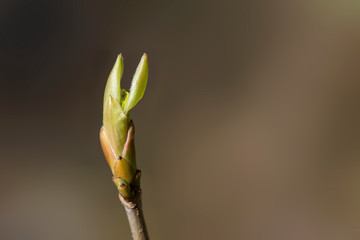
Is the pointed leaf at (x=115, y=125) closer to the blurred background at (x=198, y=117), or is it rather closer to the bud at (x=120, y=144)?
the bud at (x=120, y=144)

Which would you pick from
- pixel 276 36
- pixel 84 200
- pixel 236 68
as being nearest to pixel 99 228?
pixel 84 200

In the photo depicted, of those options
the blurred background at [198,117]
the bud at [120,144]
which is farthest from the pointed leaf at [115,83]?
the blurred background at [198,117]

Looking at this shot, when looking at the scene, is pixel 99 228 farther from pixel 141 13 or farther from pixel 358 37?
pixel 358 37

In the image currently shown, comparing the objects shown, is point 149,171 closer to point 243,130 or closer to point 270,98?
point 243,130

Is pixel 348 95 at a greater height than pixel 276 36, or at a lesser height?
lesser

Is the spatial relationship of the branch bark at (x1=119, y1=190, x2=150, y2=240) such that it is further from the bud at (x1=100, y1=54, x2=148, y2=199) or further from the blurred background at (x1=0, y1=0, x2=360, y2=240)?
the blurred background at (x1=0, y1=0, x2=360, y2=240)

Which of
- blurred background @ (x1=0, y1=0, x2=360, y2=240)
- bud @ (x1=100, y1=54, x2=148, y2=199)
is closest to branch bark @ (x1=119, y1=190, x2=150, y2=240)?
bud @ (x1=100, y1=54, x2=148, y2=199)

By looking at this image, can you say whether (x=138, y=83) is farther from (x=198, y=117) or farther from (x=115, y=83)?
(x=198, y=117)

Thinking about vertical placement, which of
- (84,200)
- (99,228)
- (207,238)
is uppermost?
(84,200)
